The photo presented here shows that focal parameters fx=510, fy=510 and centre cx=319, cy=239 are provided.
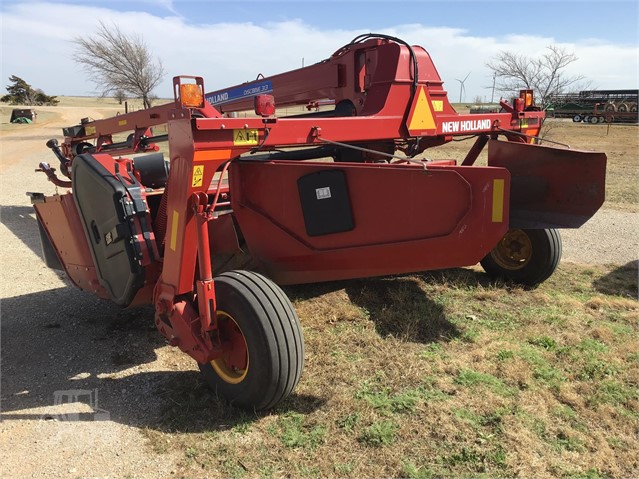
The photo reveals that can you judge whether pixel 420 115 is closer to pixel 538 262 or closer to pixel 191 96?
pixel 191 96

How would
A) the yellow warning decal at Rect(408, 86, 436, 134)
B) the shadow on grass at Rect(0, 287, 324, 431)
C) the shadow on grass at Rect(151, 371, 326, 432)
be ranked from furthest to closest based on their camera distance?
the yellow warning decal at Rect(408, 86, 436, 134) → the shadow on grass at Rect(0, 287, 324, 431) → the shadow on grass at Rect(151, 371, 326, 432)

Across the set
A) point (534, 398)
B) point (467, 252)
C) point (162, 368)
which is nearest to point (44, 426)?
point (162, 368)

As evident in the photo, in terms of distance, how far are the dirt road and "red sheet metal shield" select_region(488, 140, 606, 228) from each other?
2.41 m

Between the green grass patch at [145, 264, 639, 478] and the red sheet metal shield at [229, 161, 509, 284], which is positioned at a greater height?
the red sheet metal shield at [229, 161, 509, 284]

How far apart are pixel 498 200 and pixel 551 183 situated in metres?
1.30

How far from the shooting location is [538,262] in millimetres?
4609

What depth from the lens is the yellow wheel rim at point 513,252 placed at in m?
4.71

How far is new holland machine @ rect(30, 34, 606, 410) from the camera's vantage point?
279 cm

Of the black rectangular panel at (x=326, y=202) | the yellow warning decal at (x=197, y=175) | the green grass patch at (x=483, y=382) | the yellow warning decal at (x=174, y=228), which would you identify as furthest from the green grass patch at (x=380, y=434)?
the yellow warning decal at (x=197, y=175)

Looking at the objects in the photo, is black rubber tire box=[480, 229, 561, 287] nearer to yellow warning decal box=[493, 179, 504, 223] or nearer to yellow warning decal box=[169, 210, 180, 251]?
yellow warning decal box=[493, 179, 504, 223]

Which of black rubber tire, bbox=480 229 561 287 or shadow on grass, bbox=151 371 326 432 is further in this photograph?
black rubber tire, bbox=480 229 561 287

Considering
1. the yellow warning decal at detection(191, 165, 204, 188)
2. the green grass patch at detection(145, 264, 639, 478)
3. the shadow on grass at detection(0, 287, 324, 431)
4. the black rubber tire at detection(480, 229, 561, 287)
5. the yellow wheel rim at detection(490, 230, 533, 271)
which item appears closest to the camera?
the green grass patch at detection(145, 264, 639, 478)

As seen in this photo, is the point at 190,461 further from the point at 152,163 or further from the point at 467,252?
the point at 152,163

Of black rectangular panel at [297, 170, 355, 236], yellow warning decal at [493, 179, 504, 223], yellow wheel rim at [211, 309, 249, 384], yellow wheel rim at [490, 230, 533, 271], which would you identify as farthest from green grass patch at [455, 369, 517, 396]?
yellow wheel rim at [490, 230, 533, 271]
